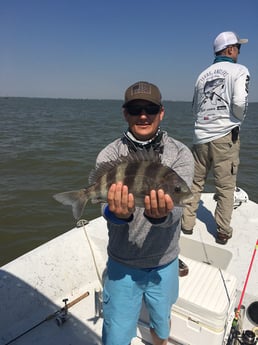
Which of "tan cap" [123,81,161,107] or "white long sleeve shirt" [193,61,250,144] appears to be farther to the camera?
"white long sleeve shirt" [193,61,250,144]

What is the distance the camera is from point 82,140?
810 inches

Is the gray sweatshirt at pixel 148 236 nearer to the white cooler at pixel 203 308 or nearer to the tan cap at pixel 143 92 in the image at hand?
the tan cap at pixel 143 92

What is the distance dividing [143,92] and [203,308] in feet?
6.57

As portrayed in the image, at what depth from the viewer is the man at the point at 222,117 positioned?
172 inches

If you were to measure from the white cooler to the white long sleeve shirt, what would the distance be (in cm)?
212

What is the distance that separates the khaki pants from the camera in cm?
454

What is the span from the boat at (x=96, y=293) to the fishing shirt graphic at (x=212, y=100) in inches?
73.6

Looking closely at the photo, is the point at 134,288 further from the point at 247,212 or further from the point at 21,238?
the point at 21,238

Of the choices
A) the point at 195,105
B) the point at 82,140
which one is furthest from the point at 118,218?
the point at 82,140

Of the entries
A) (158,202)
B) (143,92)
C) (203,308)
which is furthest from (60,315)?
(143,92)

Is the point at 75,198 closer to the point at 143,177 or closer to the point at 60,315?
the point at 143,177

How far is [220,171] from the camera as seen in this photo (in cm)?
463

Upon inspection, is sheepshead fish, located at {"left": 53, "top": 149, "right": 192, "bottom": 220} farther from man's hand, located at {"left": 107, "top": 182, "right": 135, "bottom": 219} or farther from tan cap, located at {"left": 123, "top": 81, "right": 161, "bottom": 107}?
tan cap, located at {"left": 123, "top": 81, "right": 161, "bottom": 107}

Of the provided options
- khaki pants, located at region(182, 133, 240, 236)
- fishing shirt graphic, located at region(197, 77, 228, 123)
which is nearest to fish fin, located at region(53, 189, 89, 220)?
khaki pants, located at region(182, 133, 240, 236)
